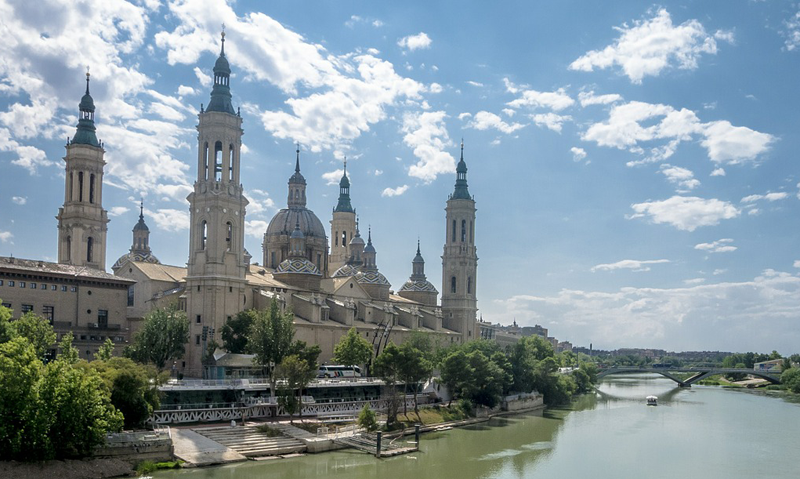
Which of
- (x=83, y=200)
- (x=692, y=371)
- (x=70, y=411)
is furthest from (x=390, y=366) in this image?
(x=692, y=371)

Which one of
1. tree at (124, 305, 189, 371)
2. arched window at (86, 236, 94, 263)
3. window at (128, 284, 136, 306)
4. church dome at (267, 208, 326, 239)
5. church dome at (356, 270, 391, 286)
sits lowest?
tree at (124, 305, 189, 371)

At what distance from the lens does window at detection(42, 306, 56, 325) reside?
50031 millimetres

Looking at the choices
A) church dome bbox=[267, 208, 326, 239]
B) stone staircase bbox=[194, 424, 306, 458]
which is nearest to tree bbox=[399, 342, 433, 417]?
stone staircase bbox=[194, 424, 306, 458]

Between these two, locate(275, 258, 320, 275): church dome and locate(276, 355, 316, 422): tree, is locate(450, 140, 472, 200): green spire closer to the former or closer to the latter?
locate(275, 258, 320, 275): church dome

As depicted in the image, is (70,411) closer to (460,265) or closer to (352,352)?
(352,352)

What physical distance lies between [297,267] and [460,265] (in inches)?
1093

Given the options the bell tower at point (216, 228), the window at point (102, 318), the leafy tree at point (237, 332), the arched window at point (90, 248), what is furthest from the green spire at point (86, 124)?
the leafy tree at point (237, 332)

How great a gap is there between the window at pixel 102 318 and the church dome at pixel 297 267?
1817 centimetres

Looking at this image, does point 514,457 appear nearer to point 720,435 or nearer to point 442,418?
point 442,418

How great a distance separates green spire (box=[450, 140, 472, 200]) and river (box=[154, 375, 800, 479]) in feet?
101

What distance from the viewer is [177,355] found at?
49.8 meters

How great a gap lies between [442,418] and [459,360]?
5.21 m

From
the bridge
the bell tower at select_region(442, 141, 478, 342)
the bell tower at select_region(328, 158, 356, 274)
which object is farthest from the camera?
the bridge

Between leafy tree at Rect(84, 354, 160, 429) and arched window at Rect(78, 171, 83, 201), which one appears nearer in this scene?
leafy tree at Rect(84, 354, 160, 429)
